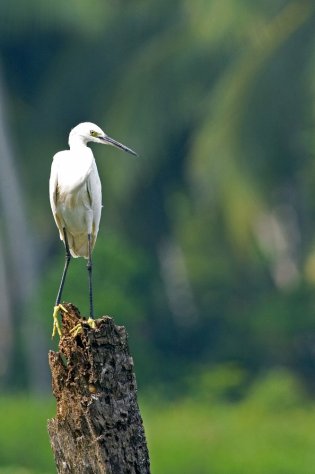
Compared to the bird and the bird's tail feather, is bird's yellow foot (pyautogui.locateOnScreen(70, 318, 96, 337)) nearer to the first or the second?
the bird

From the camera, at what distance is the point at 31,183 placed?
A: 23.6m

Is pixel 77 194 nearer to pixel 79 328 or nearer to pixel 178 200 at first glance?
pixel 79 328

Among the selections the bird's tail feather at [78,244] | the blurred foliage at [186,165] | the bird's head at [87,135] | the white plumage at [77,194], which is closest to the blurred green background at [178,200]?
the blurred foliage at [186,165]

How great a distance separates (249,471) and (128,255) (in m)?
7.29

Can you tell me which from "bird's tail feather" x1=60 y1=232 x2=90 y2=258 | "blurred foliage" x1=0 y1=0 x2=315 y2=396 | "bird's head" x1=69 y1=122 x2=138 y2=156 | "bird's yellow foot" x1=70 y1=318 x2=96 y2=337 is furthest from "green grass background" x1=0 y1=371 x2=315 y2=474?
"bird's yellow foot" x1=70 y1=318 x2=96 y2=337

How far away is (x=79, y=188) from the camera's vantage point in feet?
26.0

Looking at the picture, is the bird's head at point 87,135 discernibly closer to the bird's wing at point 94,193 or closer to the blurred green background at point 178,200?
the bird's wing at point 94,193

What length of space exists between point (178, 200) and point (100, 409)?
59.6 feet

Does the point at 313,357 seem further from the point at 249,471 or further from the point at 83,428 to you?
the point at 83,428

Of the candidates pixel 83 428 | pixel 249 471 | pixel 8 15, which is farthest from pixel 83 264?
pixel 83 428

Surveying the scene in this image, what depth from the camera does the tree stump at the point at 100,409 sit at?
648 centimetres

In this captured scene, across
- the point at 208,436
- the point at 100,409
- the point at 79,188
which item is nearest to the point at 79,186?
the point at 79,188

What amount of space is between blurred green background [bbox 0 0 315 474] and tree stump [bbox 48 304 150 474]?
9.10m

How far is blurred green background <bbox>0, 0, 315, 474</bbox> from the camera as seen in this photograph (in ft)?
63.7
